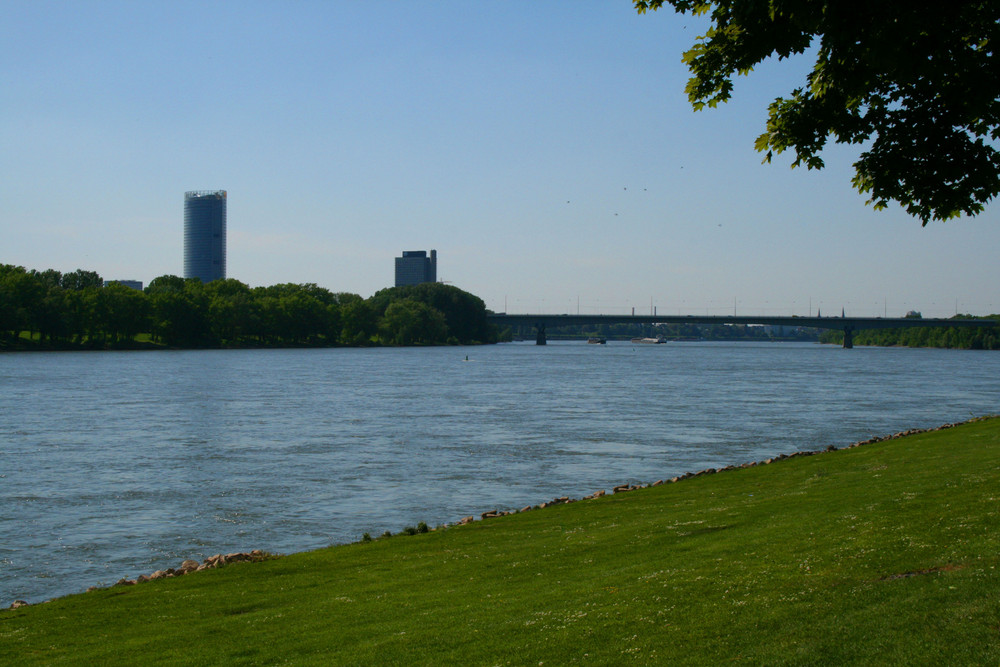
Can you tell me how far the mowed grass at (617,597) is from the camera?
36.4 feet

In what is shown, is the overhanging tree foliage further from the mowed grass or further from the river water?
the river water

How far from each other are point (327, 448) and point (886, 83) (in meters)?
35.9

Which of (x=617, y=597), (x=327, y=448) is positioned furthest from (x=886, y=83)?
(x=327, y=448)

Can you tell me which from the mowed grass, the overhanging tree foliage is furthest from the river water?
the overhanging tree foliage

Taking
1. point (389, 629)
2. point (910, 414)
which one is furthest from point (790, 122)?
point (910, 414)

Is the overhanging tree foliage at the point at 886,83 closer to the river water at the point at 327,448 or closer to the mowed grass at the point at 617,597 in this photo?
the mowed grass at the point at 617,597

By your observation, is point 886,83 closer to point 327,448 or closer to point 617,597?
point 617,597

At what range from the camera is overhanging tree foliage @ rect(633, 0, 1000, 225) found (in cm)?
966

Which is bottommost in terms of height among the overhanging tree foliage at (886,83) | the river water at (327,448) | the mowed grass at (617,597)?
the river water at (327,448)

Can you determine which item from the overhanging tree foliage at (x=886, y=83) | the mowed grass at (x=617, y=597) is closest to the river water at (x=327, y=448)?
the mowed grass at (x=617, y=597)

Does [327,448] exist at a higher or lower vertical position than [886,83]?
lower

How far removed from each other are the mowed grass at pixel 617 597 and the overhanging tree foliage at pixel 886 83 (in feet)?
18.9

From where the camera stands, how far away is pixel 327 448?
147ft

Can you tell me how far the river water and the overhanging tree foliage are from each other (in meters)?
17.7
